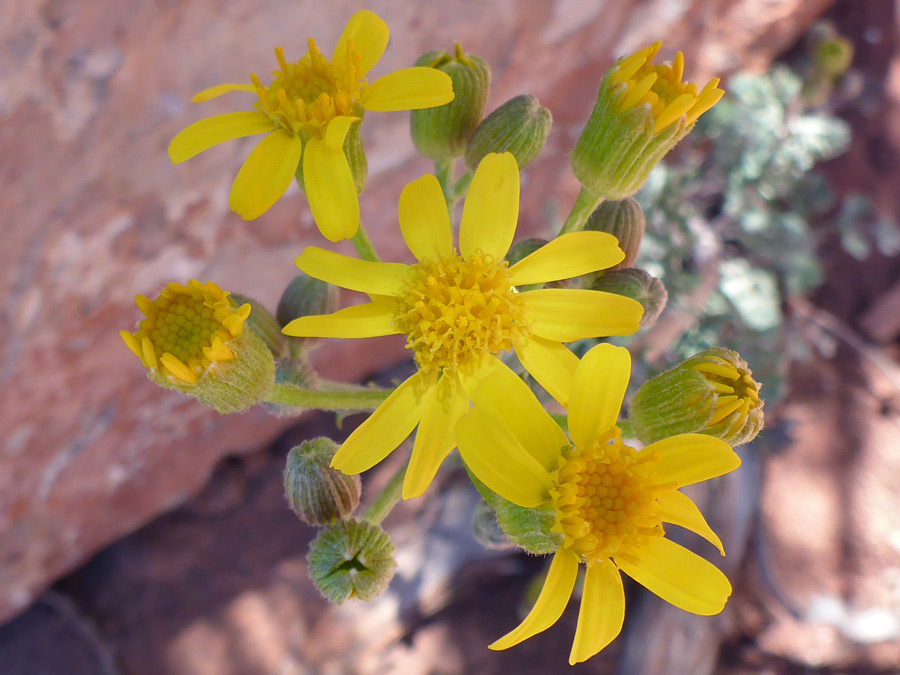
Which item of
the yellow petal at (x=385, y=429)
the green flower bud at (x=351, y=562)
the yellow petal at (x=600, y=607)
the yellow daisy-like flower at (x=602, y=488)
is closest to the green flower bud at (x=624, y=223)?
the yellow daisy-like flower at (x=602, y=488)

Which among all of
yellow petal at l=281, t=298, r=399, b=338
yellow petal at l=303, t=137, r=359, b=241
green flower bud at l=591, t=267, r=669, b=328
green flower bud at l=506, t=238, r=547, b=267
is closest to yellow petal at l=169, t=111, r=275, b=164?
yellow petal at l=303, t=137, r=359, b=241

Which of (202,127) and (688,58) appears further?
(688,58)

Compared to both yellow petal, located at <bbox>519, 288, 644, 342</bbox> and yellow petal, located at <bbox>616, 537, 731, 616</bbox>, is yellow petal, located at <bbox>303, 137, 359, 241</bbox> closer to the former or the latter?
yellow petal, located at <bbox>519, 288, 644, 342</bbox>

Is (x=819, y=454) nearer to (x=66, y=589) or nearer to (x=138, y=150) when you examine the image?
(x=138, y=150)

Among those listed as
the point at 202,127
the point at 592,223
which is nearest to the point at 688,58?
the point at 592,223

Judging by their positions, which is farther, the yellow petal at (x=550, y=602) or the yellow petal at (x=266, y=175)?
the yellow petal at (x=266, y=175)

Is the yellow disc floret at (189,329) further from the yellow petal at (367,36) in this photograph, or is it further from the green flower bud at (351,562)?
the yellow petal at (367,36)
